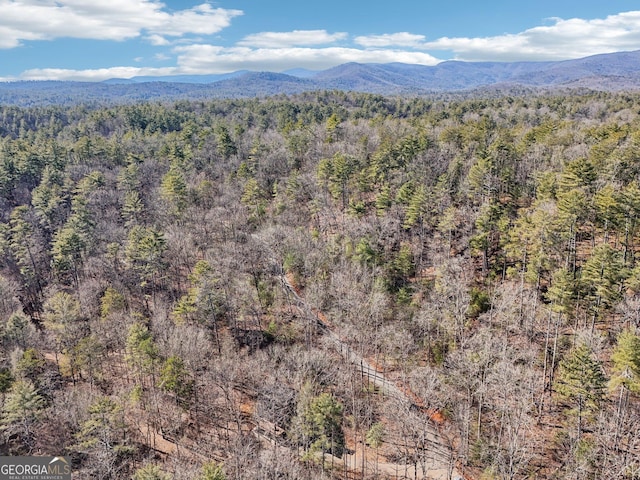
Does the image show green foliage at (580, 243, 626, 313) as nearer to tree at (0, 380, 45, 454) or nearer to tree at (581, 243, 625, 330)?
tree at (581, 243, 625, 330)

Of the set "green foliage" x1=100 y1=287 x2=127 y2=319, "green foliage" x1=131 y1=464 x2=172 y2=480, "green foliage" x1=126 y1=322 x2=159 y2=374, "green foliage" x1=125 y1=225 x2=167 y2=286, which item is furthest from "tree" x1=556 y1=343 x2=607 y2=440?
"green foliage" x1=125 y1=225 x2=167 y2=286

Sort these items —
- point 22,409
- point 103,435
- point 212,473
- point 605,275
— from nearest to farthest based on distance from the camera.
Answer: point 212,473, point 103,435, point 22,409, point 605,275

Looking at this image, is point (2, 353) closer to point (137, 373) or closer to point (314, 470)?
point (137, 373)

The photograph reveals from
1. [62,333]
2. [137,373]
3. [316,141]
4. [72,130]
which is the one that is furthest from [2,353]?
[72,130]

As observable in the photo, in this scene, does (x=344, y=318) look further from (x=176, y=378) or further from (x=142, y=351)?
(x=142, y=351)

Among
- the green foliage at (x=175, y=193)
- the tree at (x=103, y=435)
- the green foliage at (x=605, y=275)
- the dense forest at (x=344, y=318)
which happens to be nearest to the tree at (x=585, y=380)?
the dense forest at (x=344, y=318)

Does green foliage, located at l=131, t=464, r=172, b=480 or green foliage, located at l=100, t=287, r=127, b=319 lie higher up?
green foliage, located at l=100, t=287, r=127, b=319

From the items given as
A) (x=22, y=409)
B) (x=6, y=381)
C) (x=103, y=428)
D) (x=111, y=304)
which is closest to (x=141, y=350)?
(x=103, y=428)

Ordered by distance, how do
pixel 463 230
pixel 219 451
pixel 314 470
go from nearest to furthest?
pixel 314 470, pixel 219 451, pixel 463 230
